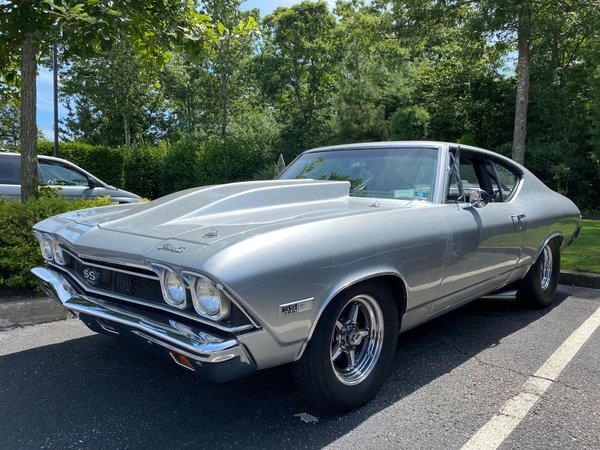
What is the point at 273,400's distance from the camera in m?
2.80

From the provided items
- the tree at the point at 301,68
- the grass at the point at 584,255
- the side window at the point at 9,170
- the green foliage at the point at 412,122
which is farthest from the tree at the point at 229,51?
the grass at the point at 584,255

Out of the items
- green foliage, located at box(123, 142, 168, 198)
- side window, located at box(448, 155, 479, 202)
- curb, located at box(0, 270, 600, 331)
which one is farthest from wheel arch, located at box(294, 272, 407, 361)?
green foliage, located at box(123, 142, 168, 198)

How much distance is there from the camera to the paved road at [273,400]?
7.88ft

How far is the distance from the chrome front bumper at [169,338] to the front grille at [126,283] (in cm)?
6

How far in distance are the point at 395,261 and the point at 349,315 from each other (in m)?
0.40

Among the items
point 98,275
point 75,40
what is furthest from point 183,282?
point 75,40

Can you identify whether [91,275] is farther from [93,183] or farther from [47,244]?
[93,183]

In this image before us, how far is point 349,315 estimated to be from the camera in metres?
2.64

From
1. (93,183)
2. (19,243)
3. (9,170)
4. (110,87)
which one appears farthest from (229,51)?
(19,243)

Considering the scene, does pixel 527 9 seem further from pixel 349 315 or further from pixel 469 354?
pixel 349 315

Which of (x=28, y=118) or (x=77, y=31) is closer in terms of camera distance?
(x=77, y=31)

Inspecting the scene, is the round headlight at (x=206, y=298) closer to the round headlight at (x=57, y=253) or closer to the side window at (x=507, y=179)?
the round headlight at (x=57, y=253)

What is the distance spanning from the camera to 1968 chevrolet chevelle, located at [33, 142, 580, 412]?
211cm

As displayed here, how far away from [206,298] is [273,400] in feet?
3.35
